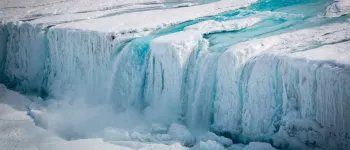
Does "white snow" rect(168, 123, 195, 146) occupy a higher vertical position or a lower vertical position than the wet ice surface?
lower

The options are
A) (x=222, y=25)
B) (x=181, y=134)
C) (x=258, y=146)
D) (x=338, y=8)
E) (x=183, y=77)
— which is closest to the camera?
(x=258, y=146)

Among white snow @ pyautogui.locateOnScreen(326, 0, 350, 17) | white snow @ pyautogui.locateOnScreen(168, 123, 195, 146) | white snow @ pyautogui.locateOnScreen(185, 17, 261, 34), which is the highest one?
white snow @ pyautogui.locateOnScreen(326, 0, 350, 17)

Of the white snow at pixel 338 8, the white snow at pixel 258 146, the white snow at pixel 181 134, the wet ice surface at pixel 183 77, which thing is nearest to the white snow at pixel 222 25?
the wet ice surface at pixel 183 77

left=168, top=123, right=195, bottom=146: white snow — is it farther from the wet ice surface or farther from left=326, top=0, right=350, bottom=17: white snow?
left=326, top=0, right=350, bottom=17: white snow

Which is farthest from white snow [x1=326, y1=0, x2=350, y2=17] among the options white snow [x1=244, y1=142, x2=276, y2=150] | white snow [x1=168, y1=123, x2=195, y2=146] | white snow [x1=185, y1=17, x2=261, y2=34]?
Answer: white snow [x1=168, y1=123, x2=195, y2=146]

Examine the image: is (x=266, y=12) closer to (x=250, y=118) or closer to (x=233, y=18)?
(x=233, y=18)

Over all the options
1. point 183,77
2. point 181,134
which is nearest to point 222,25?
point 183,77

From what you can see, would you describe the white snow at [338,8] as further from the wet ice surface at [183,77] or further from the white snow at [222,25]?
the white snow at [222,25]

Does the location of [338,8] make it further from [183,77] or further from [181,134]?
[181,134]
